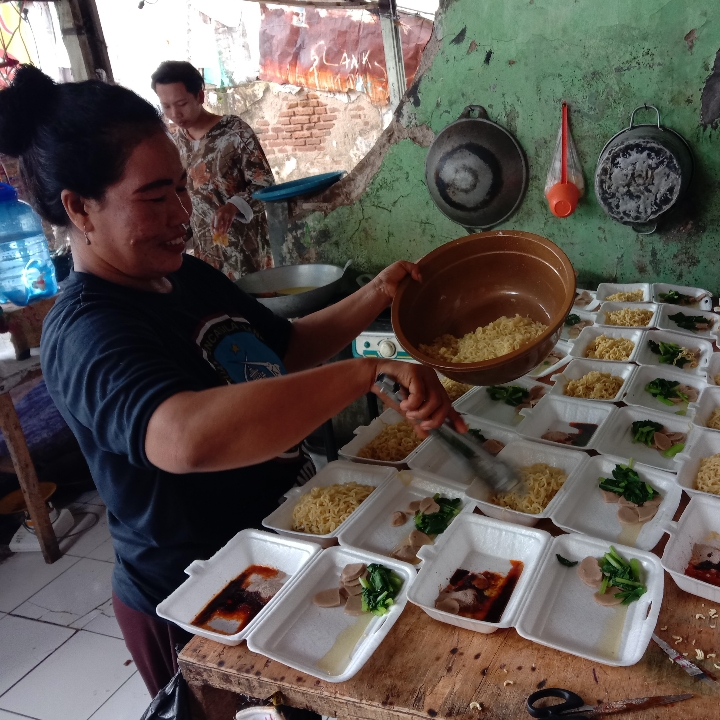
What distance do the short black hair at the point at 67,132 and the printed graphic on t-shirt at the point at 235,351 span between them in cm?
55

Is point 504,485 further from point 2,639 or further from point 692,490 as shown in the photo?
point 2,639

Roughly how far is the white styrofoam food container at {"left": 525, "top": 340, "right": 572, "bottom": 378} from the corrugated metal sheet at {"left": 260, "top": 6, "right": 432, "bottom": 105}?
7.91m

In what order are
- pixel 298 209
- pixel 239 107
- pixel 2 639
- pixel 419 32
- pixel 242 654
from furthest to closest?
pixel 239 107 → pixel 419 32 → pixel 298 209 → pixel 2 639 → pixel 242 654

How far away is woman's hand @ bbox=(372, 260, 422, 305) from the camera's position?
2.33 m

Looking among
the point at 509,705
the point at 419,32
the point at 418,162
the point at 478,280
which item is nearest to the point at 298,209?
the point at 418,162

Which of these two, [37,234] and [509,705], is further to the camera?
[37,234]

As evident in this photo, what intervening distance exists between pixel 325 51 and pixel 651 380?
944 cm

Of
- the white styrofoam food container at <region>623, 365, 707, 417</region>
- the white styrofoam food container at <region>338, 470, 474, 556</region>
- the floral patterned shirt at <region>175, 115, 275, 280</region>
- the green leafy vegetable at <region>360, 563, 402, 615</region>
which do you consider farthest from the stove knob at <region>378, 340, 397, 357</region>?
the floral patterned shirt at <region>175, 115, 275, 280</region>

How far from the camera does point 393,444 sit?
2.41 m

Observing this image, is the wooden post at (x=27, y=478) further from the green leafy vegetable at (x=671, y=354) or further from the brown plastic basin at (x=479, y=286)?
the green leafy vegetable at (x=671, y=354)

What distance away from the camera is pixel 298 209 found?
440cm

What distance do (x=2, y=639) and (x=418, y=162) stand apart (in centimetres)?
396

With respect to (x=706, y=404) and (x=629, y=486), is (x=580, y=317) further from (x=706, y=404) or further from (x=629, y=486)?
(x=629, y=486)

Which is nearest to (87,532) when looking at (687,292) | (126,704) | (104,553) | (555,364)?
(104,553)
